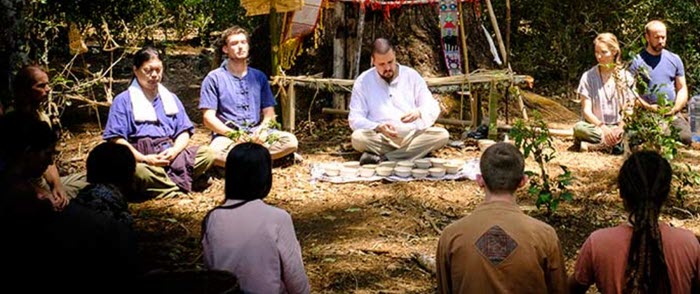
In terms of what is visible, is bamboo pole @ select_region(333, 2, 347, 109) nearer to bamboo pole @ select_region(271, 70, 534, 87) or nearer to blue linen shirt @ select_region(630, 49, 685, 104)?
bamboo pole @ select_region(271, 70, 534, 87)

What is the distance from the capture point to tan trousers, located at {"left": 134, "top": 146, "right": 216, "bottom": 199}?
21.1ft

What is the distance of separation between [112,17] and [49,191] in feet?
17.1

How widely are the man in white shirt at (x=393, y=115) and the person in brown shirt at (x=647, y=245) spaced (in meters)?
4.61

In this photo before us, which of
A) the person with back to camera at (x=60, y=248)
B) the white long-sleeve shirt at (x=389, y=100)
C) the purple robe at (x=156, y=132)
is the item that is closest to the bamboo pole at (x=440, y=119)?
the white long-sleeve shirt at (x=389, y=100)

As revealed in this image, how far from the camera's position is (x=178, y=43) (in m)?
15.9

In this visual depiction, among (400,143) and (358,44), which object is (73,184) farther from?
(358,44)

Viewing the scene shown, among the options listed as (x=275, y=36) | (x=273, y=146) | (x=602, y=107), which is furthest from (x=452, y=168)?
(x=275, y=36)

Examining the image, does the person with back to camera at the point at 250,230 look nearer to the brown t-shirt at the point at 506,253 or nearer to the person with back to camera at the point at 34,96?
the brown t-shirt at the point at 506,253

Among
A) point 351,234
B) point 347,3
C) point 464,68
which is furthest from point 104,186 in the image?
point 464,68

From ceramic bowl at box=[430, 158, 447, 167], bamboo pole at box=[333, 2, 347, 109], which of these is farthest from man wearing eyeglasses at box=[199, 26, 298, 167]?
bamboo pole at box=[333, 2, 347, 109]

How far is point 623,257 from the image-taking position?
9.68 ft

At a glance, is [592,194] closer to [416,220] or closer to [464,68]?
[416,220]

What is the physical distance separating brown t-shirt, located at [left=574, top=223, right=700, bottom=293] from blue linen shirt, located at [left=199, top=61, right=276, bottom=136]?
4553mm

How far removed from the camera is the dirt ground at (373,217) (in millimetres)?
5027
